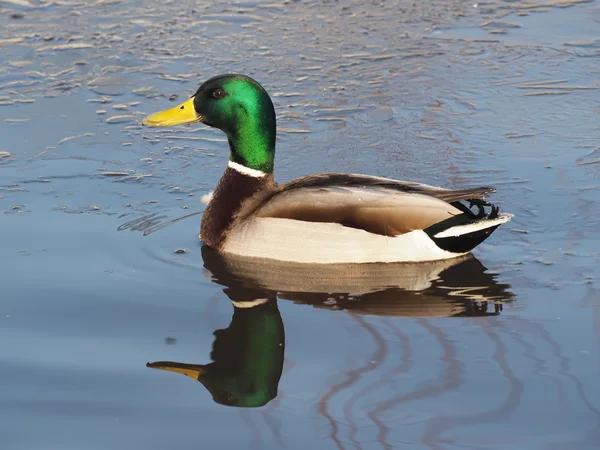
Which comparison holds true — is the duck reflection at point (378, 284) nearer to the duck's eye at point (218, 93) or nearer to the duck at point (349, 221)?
the duck at point (349, 221)

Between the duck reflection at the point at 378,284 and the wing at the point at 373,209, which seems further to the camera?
the wing at the point at 373,209

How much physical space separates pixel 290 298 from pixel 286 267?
0.45m

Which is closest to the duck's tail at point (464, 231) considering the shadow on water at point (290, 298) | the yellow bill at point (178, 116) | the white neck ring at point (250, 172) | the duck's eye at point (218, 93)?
the shadow on water at point (290, 298)

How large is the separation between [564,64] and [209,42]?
2729 millimetres

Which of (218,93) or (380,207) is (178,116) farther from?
(380,207)

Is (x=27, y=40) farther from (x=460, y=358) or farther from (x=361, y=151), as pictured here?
(x=460, y=358)

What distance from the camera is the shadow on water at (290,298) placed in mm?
4664

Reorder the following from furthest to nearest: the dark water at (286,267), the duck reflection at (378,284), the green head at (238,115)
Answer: the green head at (238,115) < the duck reflection at (378,284) < the dark water at (286,267)

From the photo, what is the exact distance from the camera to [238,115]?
6.26 meters

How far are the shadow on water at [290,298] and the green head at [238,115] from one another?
596 mm

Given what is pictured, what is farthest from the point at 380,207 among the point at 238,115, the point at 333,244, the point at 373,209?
the point at 238,115

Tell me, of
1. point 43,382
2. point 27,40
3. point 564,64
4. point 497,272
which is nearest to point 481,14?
point 564,64

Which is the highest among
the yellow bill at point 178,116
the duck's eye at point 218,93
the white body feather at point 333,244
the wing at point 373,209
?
the duck's eye at point 218,93

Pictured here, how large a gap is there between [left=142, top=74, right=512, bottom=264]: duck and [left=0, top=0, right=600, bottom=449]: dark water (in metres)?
0.13
